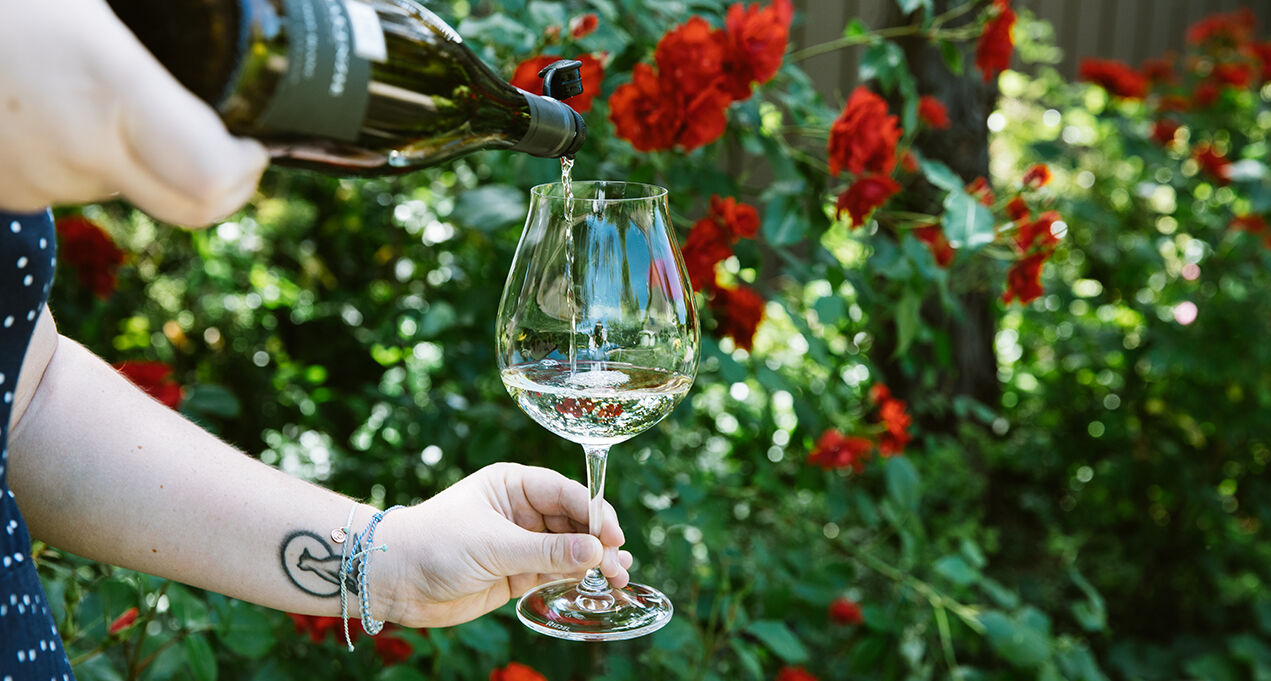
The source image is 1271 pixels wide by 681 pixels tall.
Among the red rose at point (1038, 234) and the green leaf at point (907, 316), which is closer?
the red rose at point (1038, 234)

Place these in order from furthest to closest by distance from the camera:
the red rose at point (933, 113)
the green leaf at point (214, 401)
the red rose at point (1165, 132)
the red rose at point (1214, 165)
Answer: the red rose at point (1165, 132), the red rose at point (1214, 165), the red rose at point (933, 113), the green leaf at point (214, 401)

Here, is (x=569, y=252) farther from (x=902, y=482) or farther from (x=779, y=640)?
(x=902, y=482)

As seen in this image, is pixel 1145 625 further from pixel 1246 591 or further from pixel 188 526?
pixel 188 526

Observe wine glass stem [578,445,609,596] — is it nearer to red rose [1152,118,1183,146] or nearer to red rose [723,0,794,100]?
red rose [723,0,794,100]

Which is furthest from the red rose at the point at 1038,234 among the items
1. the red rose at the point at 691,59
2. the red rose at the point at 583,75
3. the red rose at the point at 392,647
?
the red rose at the point at 392,647

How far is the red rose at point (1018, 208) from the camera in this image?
1844 millimetres

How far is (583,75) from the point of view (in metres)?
1.55

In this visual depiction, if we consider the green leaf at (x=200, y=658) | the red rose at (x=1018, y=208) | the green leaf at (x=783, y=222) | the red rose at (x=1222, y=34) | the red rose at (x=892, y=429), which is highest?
the green leaf at (x=783, y=222)

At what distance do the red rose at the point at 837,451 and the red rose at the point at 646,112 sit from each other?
72 centimetres

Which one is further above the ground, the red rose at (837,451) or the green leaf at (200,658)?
the green leaf at (200,658)

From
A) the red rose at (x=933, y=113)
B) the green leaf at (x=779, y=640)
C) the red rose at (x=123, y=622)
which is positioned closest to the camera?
the red rose at (x=123, y=622)

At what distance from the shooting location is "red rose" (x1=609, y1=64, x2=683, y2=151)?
1.50 meters

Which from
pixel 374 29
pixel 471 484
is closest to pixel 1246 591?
pixel 471 484

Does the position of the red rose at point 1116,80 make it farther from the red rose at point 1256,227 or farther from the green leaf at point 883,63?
the green leaf at point 883,63
